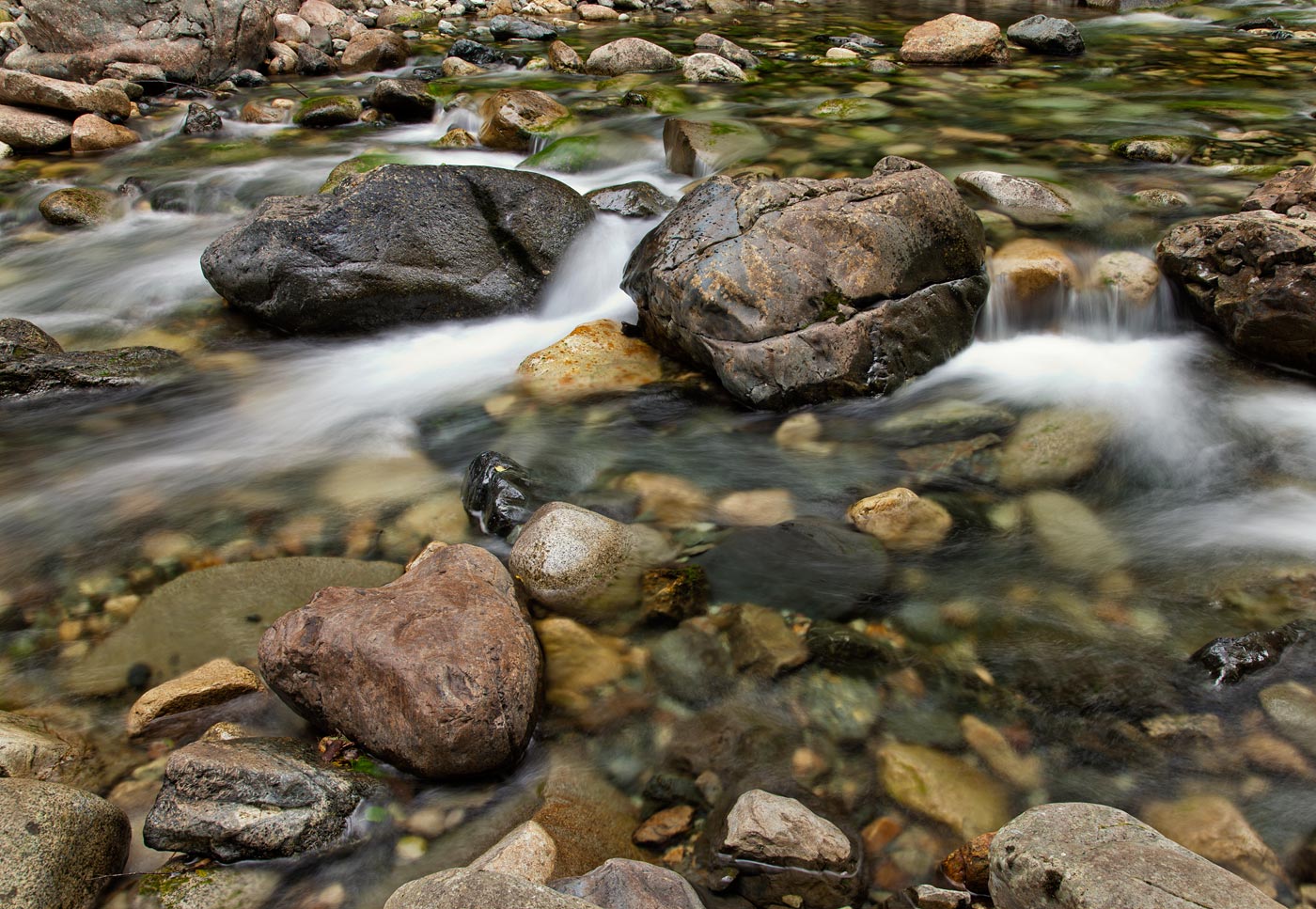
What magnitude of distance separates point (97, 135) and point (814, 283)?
785 cm

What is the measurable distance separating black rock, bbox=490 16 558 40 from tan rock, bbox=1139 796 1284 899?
13052mm

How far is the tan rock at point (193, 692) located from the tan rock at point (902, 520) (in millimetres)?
2268

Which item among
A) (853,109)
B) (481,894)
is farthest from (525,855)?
(853,109)

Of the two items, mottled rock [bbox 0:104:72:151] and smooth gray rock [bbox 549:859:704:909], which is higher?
mottled rock [bbox 0:104:72:151]

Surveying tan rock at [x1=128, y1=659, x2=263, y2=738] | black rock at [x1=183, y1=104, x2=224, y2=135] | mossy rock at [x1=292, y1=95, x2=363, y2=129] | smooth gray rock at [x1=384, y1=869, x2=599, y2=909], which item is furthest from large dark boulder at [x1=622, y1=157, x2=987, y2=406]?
black rock at [x1=183, y1=104, x2=224, y2=135]

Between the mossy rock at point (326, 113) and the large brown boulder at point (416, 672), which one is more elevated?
the mossy rock at point (326, 113)

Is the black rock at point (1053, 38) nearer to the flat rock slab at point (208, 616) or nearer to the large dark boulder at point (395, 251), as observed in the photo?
the large dark boulder at point (395, 251)

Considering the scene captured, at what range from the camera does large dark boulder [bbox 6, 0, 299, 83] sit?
10.6 m

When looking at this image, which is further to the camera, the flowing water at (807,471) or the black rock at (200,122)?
the black rock at (200,122)

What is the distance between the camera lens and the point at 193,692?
279cm

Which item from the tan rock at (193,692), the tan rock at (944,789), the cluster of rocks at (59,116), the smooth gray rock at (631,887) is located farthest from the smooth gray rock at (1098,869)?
the cluster of rocks at (59,116)

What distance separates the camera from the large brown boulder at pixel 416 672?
2482mm

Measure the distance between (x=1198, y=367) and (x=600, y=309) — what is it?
10.8 ft

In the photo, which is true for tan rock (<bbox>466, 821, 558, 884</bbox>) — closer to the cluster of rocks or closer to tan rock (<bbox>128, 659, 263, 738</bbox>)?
tan rock (<bbox>128, 659, 263, 738</bbox>)
